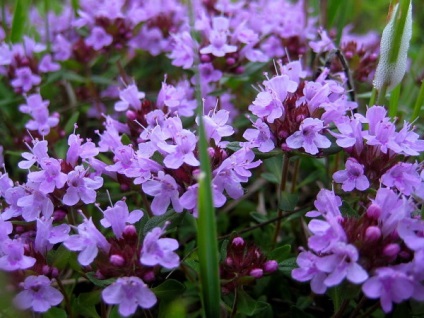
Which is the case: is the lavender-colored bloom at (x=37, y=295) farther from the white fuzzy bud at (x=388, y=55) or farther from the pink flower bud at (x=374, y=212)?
the white fuzzy bud at (x=388, y=55)

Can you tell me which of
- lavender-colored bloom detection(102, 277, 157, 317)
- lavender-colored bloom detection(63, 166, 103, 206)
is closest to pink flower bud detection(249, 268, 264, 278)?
lavender-colored bloom detection(102, 277, 157, 317)

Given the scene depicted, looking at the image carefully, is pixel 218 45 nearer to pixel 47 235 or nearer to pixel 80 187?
pixel 80 187

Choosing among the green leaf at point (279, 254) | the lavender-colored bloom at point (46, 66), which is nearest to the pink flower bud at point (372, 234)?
the green leaf at point (279, 254)

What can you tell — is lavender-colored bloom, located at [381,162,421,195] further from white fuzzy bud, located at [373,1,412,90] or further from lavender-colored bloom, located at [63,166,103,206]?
lavender-colored bloom, located at [63,166,103,206]

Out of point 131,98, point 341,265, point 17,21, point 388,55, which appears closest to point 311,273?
point 341,265

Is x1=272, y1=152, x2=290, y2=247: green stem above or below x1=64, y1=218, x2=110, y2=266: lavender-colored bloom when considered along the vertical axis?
below

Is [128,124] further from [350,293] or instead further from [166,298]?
[350,293]
